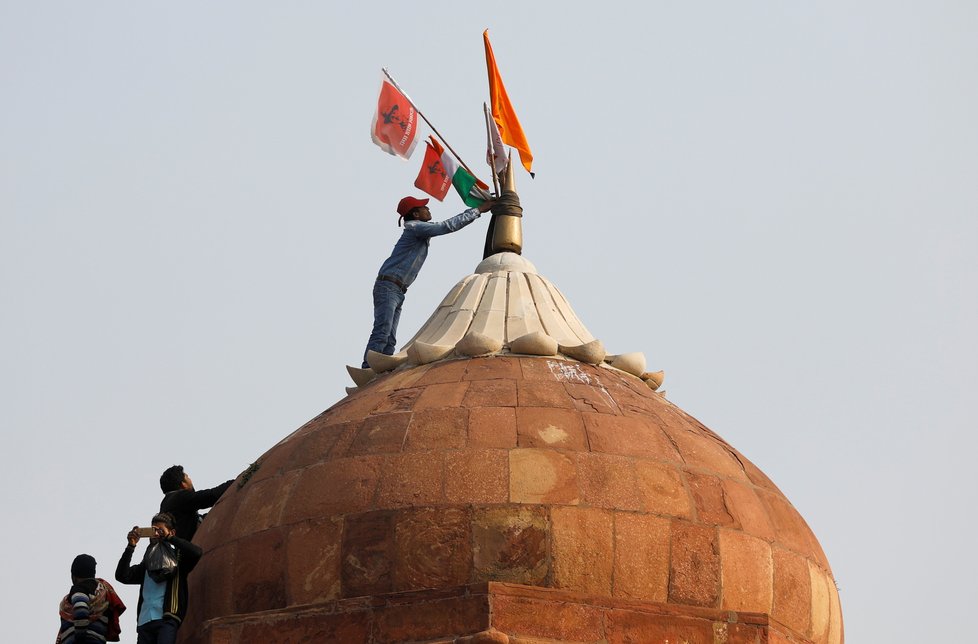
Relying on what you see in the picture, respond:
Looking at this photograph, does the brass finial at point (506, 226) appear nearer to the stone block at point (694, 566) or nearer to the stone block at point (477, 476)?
the stone block at point (477, 476)

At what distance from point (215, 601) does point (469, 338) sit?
3857 millimetres

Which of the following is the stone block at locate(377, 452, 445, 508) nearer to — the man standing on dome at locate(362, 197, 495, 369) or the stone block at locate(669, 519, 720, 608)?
the stone block at locate(669, 519, 720, 608)

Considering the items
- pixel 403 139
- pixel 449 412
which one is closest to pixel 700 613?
pixel 449 412

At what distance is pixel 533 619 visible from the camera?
17.5 m

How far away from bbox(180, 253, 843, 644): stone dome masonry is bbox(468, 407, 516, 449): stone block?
2 centimetres

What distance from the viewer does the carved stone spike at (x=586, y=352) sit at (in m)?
20.9

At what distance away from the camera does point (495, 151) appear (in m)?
24.3

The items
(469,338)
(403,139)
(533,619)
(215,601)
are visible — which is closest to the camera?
(533,619)

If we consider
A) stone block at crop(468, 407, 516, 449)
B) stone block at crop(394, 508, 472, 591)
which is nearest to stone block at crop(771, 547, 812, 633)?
stone block at crop(468, 407, 516, 449)

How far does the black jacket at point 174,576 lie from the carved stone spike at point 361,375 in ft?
10.8

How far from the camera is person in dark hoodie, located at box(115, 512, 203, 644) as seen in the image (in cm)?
1836

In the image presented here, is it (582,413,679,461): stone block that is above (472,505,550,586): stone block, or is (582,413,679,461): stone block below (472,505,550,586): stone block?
above

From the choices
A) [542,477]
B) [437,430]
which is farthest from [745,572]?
[437,430]

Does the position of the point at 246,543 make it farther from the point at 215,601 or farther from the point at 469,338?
the point at 469,338
